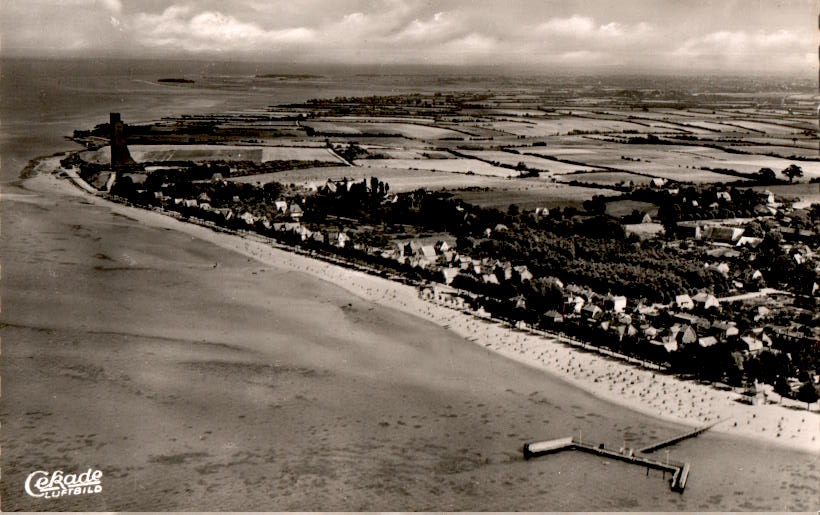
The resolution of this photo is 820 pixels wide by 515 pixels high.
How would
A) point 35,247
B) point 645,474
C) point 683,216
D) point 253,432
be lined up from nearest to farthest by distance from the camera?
1. point 645,474
2. point 253,432
3. point 35,247
4. point 683,216

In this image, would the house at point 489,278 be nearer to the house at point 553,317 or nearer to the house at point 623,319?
the house at point 553,317

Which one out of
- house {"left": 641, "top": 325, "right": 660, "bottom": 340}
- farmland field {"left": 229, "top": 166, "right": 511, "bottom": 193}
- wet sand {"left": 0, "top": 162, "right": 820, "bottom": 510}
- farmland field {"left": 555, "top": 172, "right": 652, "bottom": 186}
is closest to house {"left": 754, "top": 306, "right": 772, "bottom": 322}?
house {"left": 641, "top": 325, "right": 660, "bottom": 340}

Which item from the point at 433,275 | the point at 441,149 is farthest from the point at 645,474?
the point at 441,149

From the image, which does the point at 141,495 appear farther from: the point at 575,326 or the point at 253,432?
the point at 575,326

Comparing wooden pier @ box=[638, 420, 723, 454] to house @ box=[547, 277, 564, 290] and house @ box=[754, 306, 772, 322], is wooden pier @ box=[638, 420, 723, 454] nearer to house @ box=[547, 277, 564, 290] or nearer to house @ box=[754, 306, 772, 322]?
house @ box=[754, 306, 772, 322]

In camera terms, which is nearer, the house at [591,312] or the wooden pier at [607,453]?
the wooden pier at [607,453]

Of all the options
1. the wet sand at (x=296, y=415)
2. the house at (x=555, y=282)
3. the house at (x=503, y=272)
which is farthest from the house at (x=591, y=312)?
the wet sand at (x=296, y=415)
